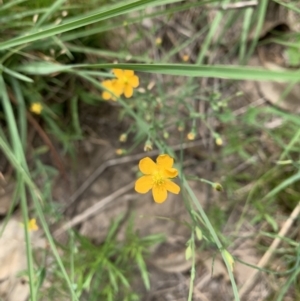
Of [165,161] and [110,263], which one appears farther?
[110,263]

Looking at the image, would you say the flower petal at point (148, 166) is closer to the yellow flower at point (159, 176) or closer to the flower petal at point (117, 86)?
the yellow flower at point (159, 176)

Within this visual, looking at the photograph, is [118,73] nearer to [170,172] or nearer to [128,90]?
[128,90]

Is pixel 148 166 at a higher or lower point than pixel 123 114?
higher

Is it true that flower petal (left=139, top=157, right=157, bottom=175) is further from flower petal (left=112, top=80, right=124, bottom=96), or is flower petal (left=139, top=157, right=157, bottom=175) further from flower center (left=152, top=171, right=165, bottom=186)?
flower petal (left=112, top=80, right=124, bottom=96)

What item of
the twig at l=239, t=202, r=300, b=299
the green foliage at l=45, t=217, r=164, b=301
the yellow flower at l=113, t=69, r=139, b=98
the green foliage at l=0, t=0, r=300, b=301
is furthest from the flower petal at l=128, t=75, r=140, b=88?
the twig at l=239, t=202, r=300, b=299

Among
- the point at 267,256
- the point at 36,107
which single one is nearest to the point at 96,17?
the point at 36,107

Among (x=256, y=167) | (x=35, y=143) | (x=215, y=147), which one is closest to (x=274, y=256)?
(x=256, y=167)

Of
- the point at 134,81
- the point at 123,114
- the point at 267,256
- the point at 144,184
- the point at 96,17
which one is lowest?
the point at 267,256
